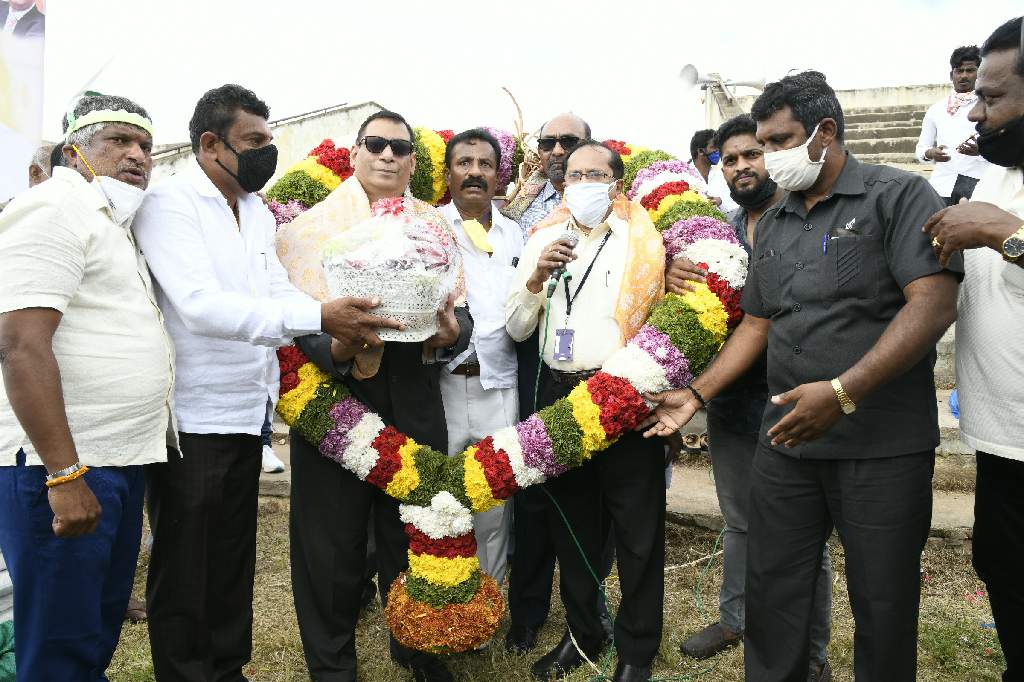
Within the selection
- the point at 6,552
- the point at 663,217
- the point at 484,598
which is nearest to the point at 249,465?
the point at 6,552

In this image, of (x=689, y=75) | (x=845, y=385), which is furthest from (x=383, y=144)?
(x=689, y=75)

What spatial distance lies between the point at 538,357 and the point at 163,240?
181cm

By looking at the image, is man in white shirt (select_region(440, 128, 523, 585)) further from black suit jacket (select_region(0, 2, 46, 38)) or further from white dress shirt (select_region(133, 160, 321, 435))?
black suit jacket (select_region(0, 2, 46, 38))

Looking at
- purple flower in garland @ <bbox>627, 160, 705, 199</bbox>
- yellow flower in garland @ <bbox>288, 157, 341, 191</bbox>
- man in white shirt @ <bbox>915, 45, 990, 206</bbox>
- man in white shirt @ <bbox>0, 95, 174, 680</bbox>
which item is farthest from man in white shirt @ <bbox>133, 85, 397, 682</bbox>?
man in white shirt @ <bbox>915, 45, 990, 206</bbox>

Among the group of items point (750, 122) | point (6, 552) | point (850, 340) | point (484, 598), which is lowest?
point (484, 598)

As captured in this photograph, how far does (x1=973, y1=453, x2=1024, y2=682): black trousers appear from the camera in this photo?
2.65 metres

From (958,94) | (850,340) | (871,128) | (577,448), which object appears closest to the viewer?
(850,340)

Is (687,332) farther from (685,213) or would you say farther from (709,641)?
(709,641)

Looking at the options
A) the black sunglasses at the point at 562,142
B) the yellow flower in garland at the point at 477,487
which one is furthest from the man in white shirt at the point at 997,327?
the black sunglasses at the point at 562,142

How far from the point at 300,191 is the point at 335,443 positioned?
4.36ft

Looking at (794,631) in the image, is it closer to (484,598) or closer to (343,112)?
(484,598)

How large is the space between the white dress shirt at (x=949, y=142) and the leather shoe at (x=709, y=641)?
4730mm

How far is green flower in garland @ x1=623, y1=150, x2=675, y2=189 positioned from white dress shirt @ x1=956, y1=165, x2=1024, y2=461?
165 cm

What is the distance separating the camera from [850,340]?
103 inches
